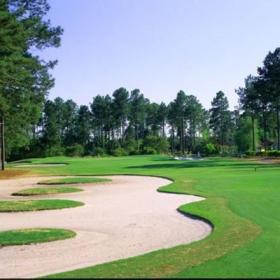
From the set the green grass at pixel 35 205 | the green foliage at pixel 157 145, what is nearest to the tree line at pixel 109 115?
the green foliage at pixel 157 145

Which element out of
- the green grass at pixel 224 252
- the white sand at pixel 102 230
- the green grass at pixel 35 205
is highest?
the green grass at pixel 35 205

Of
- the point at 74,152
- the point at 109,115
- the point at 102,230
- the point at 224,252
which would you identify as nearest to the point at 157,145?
the point at 74,152

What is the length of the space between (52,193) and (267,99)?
156 ft

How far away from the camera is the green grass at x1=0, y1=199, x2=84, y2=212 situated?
22703mm

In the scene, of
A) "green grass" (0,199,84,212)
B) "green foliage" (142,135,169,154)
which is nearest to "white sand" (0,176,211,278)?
"green grass" (0,199,84,212)

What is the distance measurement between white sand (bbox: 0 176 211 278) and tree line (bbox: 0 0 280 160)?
57.4ft

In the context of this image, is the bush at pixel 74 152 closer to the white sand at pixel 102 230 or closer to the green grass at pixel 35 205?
the white sand at pixel 102 230

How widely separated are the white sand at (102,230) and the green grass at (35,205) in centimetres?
73

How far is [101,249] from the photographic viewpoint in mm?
13859

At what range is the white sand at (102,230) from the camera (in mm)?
12445

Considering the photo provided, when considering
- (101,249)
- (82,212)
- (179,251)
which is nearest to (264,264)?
(179,251)

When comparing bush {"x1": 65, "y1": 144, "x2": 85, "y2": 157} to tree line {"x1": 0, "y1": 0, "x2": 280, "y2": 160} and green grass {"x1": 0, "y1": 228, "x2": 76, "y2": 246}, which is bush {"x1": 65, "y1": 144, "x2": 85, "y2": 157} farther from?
green grass {"x1": 0, "y1": 228, "x2": 76, "y2": 246}

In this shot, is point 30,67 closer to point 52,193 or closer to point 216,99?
point 52,193

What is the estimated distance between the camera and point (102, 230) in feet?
56.0
